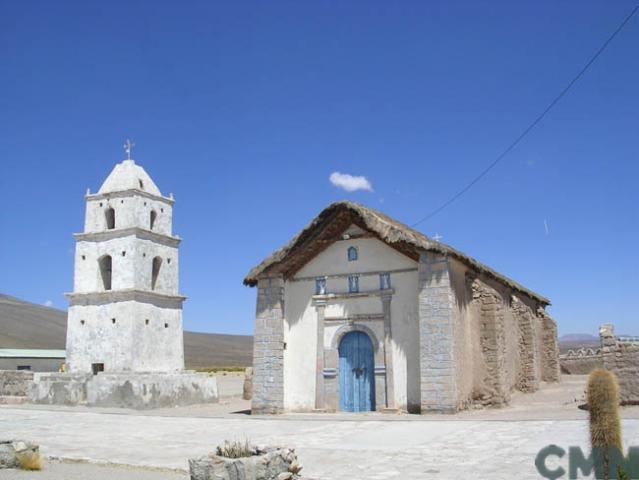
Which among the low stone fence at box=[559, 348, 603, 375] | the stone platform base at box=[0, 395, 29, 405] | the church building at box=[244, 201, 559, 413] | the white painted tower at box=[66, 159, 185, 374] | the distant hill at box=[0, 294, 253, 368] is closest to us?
the church building at box=[244, 201, 559, 413]

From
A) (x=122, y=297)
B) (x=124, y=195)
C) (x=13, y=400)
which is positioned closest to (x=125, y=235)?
(x=124, y=195)

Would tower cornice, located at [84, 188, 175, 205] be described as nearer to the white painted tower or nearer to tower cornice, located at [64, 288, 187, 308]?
the white painted tower

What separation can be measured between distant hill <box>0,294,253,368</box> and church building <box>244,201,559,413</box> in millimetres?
66033

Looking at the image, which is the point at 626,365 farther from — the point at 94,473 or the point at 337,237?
the point at 94,473

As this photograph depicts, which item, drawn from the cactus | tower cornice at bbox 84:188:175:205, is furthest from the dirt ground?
tower cornice at bbox 84:188:175:205

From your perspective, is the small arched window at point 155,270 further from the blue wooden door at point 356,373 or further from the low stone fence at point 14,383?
the blue wooden door at point 356,373

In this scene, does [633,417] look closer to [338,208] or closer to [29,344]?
[338,208]

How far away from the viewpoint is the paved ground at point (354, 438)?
8.80m

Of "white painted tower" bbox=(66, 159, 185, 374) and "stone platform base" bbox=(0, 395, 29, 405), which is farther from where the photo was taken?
"stone platform base" bbox=(0, 395, 29, 405)

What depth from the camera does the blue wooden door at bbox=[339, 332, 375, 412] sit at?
18.3 metres

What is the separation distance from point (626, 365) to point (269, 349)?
31.0 ft

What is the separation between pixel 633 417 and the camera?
512 inches

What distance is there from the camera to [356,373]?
18.6m

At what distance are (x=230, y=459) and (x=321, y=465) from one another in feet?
6.97
